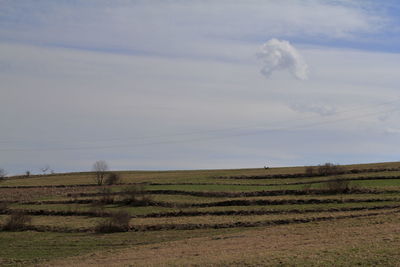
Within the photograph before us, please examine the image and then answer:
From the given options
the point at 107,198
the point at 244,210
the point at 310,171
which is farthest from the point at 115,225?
the point at 310,171

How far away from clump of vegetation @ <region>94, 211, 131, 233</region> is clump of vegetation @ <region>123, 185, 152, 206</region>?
53.8 ft

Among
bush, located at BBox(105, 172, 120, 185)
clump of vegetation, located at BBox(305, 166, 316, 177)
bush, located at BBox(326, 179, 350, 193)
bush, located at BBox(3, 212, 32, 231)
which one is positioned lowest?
bush, located at BBox(3, 212, 32, 231)

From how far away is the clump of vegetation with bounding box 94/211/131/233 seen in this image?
167 feet

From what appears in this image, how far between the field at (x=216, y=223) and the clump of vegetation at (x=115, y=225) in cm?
9

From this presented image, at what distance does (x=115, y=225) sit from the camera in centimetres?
5116

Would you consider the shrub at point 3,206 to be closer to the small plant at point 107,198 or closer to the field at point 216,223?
the field at point 216,223

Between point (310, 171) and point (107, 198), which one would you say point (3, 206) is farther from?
point (310, 171)

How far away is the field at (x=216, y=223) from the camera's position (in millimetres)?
27547

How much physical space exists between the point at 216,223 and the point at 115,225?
9411mm

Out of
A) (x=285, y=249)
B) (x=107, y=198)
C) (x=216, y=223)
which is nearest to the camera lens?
(x=285, y=249)

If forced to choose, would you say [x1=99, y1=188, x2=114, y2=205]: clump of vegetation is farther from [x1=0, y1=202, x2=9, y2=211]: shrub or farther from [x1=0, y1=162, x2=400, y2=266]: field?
[x1=0, y1=202, x2=9, y2=211]: shrub

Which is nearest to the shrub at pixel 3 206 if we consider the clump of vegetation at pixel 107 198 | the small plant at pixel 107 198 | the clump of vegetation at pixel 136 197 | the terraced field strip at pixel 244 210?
the terraced field strip at pixel 244 210

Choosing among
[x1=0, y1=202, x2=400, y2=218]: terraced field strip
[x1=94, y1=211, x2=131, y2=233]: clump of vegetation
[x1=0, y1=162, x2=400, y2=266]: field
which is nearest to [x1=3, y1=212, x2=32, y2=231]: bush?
[x1=0, y1=162, x2=400, y2=266]: field

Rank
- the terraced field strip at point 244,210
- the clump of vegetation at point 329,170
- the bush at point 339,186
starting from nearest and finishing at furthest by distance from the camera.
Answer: the terraced field strip at point 244,210
the bush at point 339,186
the clump of vegetation at point 329,170
